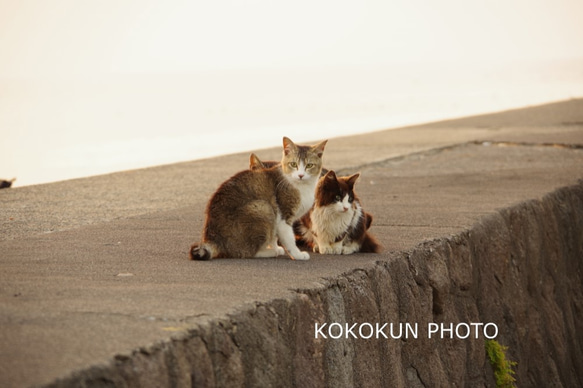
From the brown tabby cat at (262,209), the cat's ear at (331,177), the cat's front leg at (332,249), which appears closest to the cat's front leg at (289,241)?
the brown tabby cat at (262,209)

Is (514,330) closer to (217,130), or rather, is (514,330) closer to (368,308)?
(368,308)

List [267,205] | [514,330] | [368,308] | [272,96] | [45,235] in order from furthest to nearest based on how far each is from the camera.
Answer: [272,96]
[514,330]
[45,235]
[267,205]
[368,308]

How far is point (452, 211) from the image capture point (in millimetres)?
8375

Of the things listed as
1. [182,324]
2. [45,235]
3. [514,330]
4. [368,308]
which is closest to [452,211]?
[514,330]

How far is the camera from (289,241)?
6332 mm

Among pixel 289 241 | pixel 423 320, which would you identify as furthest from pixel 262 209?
pixel 423 320

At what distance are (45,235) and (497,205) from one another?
4115mm

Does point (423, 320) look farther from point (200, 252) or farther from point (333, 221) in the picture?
point (200, 252)

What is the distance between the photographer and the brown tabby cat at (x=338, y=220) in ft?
21.3

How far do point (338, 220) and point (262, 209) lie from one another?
61cm

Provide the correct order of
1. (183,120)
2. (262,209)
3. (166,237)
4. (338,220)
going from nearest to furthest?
(262,209), (338,220), (166,237), (183,120)

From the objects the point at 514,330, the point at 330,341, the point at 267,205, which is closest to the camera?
the point at 330,341

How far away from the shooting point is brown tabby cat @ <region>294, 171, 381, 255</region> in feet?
21.3

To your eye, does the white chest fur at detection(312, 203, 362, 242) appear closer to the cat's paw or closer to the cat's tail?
the cat's paw
